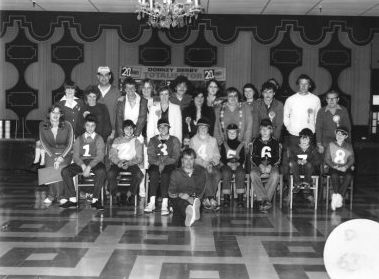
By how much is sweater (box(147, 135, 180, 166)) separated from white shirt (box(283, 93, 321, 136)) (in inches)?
63.7

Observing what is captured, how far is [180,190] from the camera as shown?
5586 millimetres

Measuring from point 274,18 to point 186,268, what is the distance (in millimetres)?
7798

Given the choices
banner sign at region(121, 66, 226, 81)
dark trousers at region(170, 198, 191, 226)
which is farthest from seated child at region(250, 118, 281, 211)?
banner sign at region(121, 66, 226, 81)

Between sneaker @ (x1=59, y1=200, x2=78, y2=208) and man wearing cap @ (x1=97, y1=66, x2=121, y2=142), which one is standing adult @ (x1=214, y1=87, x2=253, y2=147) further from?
sneaker @ (x1=59, y1=200, x2=78, y2=208)

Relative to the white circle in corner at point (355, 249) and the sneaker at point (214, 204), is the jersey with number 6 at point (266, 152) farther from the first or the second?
the white circle in corner at point (355, 249)

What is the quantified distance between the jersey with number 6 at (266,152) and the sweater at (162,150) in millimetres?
908

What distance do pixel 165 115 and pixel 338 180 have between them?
2.18 meters

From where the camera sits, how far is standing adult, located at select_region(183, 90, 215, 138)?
6.65 metres

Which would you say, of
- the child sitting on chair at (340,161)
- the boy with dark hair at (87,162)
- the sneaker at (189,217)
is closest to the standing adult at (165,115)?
the boy with dark hair at (87,162)

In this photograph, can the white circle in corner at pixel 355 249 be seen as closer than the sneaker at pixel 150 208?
Yes

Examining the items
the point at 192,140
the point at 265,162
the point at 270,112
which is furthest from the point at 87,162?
the point at 270,112

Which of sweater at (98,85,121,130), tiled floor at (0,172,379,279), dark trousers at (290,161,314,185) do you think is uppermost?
sweater at (98,85,121,130)

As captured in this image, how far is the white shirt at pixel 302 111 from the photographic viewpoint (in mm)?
6844

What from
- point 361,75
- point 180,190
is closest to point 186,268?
point 180,190
